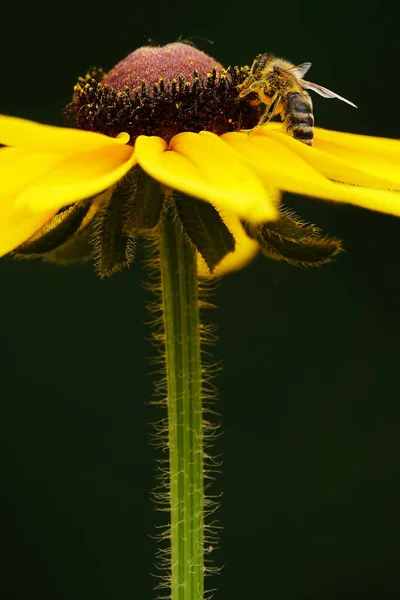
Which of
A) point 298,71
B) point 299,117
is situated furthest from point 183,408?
point 298,71

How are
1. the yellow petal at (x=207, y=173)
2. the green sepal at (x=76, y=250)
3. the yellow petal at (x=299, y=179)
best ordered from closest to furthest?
the yellow petal at (x=207, y=173) → the yellow petal at (x=299, y=179) → the green sepal at (x=76, y=250)

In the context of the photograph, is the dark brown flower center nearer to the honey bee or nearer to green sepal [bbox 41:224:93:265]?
the honey bee

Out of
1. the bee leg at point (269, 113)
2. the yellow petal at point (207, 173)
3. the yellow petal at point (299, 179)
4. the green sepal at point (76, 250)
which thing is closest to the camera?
the yellow petal at point (207, 173)

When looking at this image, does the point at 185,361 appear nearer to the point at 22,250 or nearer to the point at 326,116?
the point at 22,250

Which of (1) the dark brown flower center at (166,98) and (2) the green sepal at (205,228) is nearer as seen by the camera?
(2) the green sepal at (205,228)

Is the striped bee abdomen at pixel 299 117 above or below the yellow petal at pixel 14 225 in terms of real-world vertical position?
above

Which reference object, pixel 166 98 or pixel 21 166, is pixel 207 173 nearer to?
pixel 21 166

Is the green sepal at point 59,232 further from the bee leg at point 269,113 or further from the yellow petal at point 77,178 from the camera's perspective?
the bee leg at point 269,113

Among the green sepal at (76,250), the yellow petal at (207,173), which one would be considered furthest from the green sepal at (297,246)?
the green sepal at (76,250)

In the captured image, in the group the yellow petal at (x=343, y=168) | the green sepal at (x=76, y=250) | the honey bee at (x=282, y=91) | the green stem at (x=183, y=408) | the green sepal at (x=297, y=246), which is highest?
the honey bee at (x=282, y=91)
